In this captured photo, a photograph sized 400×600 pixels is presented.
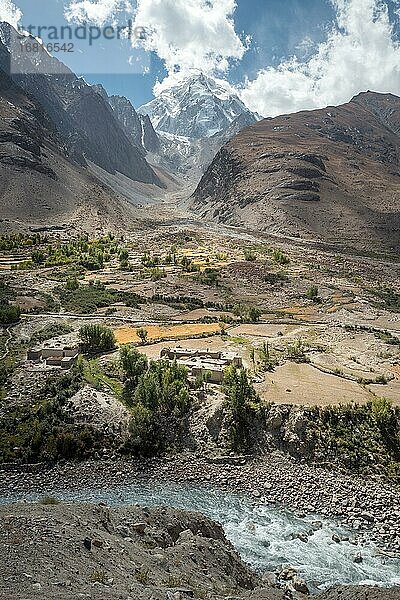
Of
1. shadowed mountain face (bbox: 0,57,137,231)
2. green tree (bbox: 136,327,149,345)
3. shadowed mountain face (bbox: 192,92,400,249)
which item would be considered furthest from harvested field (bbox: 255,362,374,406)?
shadowed mountain face (bbox: 192,92,400,249)

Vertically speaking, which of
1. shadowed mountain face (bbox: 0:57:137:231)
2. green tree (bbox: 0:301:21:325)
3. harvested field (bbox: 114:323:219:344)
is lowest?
harvested field (bbox: 114:323:219:344)

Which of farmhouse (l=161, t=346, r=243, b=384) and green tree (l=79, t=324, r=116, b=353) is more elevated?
green tree (l=79, t=324, r=116, b=353)

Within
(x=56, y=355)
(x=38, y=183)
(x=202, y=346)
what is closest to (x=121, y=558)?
(x=56, y=355)

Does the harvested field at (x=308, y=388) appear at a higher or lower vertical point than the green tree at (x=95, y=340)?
lower

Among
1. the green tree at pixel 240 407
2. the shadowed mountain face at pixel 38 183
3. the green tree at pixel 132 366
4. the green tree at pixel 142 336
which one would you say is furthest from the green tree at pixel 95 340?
the shadowed mountain face at pixel 38 183

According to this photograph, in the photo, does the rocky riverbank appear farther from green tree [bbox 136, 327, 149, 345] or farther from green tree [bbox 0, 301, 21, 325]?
green tree [bbox 0, 301, 21, 325]

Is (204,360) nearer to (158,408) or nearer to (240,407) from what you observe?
(158,408)

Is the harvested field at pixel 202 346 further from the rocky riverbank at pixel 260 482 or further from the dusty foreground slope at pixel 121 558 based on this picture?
the dusty foreground slope at pixel 121 558
